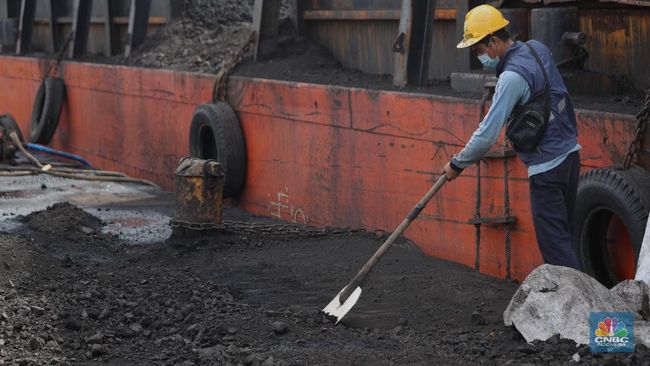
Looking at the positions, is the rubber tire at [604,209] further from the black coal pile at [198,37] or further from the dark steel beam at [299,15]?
the black coal pile at [198,37]

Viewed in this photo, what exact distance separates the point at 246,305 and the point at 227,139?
14.5 feet

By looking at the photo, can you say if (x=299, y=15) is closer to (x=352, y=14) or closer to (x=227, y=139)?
(x=352, y=14)

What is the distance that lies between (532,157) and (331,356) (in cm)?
172

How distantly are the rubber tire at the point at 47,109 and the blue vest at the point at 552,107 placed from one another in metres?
11.1

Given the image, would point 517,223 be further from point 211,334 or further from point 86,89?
point 86,89

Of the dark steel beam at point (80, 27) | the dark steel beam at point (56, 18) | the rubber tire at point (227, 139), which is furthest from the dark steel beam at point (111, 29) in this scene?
the rubber tire at point (227, 139)

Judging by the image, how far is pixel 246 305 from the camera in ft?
23.3

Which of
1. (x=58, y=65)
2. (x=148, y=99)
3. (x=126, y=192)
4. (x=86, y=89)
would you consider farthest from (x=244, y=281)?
(x=58, y=65)

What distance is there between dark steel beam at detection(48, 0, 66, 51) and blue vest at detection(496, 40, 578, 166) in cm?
1405

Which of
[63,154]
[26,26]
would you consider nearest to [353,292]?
[63,154]

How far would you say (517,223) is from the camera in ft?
25.3

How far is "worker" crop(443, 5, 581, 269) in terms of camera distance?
641cm

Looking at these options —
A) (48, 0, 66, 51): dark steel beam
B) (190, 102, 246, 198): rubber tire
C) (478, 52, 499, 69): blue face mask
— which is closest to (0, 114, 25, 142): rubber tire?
(48, 0, 66, 51): dark steel beam

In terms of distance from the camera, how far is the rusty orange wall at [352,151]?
7871 millimetres
